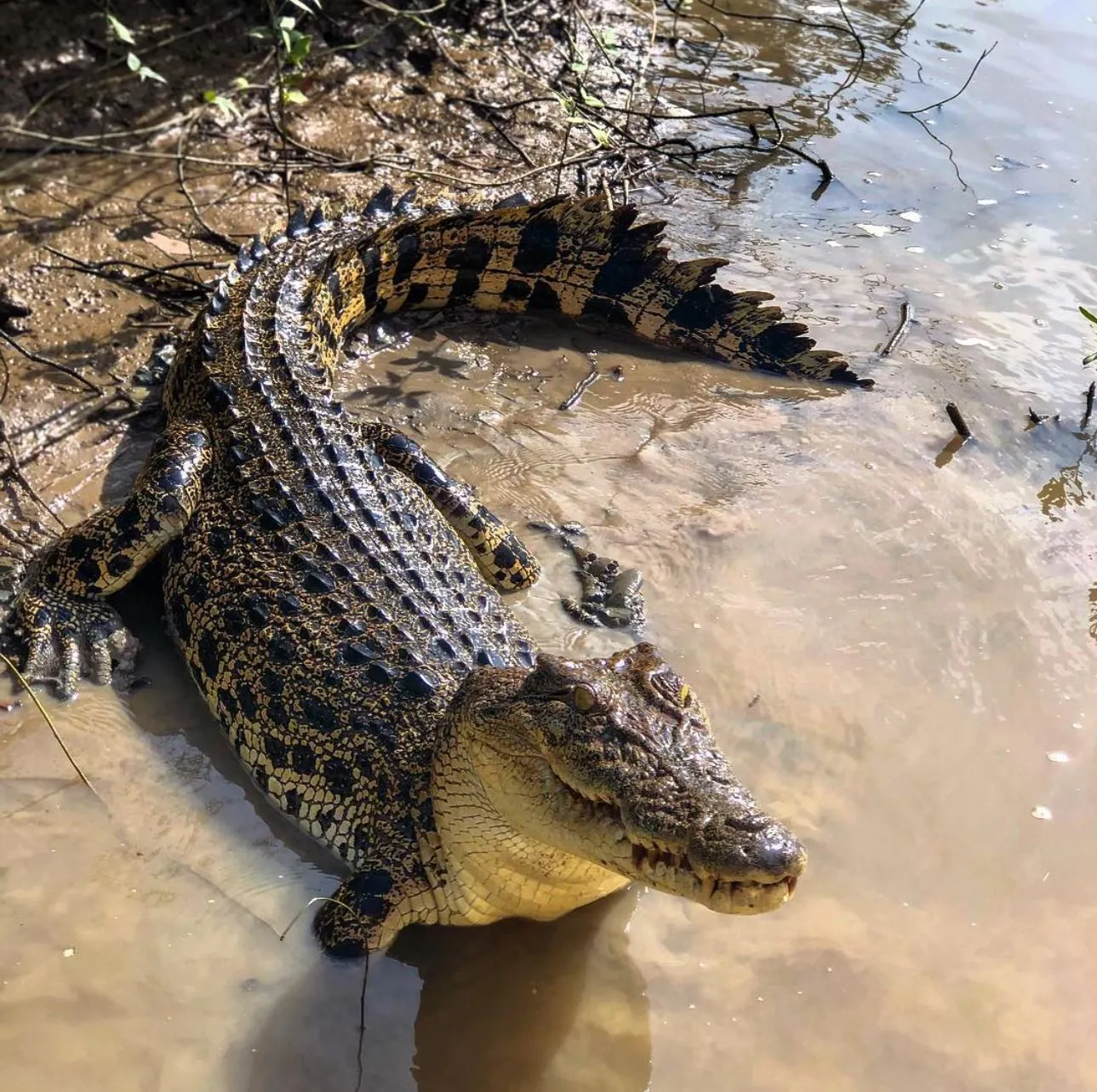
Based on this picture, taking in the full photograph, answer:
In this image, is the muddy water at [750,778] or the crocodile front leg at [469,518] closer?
the muddy water at [750,778]

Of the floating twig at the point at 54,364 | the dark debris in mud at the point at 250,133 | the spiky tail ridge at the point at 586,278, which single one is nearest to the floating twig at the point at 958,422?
the spiky tail ridge at the point at 586,278

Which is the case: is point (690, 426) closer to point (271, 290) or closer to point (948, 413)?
point (948, 413)

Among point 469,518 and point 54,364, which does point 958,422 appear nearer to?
point 469,518

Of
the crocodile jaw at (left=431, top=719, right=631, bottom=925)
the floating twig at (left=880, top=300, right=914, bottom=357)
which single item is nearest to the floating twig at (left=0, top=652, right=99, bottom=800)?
the crocodile jaw at (left=431, top=719, right=631, bottom=925)

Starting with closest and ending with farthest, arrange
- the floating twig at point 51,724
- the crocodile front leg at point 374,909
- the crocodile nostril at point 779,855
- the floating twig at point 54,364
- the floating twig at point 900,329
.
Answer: the crocodile nostril at point 779,855
the crocodile front leg at point 374,909
the floating twig at point 51,724
the floating twig at point 54,364
the floating twig at point 900,329

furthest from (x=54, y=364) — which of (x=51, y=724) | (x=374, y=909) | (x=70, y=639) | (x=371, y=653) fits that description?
(x=374, y=909)

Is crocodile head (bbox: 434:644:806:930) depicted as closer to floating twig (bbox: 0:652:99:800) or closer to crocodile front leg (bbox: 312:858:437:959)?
crocodile front leg (bbox: 312:858:437:959)

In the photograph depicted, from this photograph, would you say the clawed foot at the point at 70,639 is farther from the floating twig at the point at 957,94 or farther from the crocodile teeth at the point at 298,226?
the floating twig at the point at 957,94
